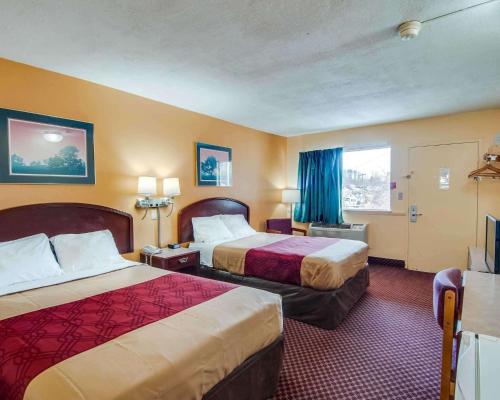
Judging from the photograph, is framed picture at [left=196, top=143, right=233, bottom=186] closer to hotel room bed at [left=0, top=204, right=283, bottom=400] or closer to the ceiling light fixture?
hotel room bed at [left=0, top=204, right=283, bottom=400]

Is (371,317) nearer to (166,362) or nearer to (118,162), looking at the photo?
(166,362)

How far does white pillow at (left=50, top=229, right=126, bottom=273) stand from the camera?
2465mm

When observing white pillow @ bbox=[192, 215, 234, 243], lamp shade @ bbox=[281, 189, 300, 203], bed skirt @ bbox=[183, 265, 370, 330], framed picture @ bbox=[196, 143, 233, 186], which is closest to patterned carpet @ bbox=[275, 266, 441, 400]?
bed skirt @ bbox=[183, 265, 370, 330]

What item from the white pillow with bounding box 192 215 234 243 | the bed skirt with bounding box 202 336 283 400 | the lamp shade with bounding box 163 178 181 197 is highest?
the lamp shade with bounding box 163 178 181 197

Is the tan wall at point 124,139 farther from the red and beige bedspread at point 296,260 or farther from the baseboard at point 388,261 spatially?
the baseboard at point 388,261

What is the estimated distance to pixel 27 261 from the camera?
2.23 metres

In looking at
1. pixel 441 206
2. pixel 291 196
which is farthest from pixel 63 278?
pixel 441 206

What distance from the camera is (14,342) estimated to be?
1.37 meters

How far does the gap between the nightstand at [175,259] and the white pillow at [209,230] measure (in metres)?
0.43

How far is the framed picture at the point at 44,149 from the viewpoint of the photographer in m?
2.46

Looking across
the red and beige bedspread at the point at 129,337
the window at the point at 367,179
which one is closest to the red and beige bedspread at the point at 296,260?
the red and beige bedspread at the point at 129,337

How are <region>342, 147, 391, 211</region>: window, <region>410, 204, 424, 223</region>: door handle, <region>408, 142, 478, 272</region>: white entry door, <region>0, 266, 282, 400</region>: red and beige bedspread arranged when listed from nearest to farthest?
1. <region>0, 266, 282, 400</region>: red and beige bedspread
2. <region>408, 142, 478, 272</region>: white entry door
3. <region>410, 204, 424, 223</region>: door handle
4. <region>342, 147, 391, 211</region>: window

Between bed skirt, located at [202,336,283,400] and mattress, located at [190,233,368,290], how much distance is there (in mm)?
1079

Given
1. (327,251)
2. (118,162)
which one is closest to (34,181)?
(118,162)
